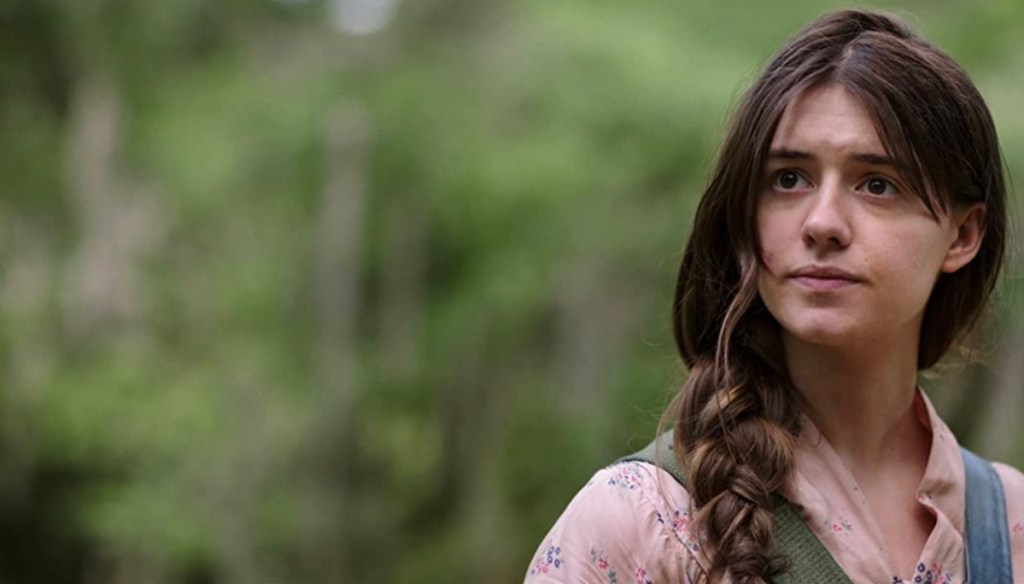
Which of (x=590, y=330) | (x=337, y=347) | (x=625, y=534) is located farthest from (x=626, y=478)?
(x=337, y=347)

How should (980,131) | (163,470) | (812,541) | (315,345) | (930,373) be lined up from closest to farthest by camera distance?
(812,541) < (980,131) < (930,373) < (163,470) < (315,345)

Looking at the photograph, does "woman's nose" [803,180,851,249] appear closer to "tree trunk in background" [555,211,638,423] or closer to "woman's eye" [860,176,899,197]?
"woman's eye" [860,176,899,197]

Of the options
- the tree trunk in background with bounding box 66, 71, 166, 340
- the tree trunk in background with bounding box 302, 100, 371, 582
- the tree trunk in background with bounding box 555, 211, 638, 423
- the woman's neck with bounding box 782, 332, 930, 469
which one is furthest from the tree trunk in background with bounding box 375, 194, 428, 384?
the woman's neck with bounding box 782, 332, 930, 469

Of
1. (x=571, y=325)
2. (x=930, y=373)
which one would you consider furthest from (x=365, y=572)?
(x=930, y=373)

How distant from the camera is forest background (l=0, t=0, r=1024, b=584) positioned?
14.9 meters

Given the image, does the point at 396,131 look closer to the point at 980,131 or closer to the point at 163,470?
the point at 163,470

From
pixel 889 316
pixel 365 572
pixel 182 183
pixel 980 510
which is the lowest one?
pixel 365 572

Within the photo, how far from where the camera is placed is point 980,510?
1763 mm

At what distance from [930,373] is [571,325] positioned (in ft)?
46.2

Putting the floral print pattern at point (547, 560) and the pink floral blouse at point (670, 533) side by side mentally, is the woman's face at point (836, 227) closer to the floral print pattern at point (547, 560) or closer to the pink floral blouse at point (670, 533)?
the pink floral blouse at point (670, 533)

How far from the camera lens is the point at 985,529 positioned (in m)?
1.74

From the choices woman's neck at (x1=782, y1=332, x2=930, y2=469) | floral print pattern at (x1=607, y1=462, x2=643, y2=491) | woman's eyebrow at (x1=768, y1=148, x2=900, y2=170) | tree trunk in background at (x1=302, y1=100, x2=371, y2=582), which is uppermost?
woman's eyebrow at (x1=768, y1=148, x2=900, y2=170)

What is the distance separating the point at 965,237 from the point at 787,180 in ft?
0.84

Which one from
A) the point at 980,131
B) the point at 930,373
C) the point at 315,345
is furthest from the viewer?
the point at 315,345
